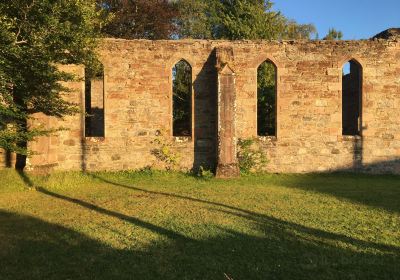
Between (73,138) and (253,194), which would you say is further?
(73,138)

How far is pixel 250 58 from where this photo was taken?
46.5ft

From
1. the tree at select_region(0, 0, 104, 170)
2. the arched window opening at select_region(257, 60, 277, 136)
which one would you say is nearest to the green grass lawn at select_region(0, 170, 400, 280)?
the tree at select_region(0, 0, 104, 170)

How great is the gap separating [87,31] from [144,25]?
47.2 feet

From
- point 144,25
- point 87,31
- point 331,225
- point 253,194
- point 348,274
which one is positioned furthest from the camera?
point 144,25

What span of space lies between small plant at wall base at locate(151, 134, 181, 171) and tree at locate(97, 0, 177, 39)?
11516 mm

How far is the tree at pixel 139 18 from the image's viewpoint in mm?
23547

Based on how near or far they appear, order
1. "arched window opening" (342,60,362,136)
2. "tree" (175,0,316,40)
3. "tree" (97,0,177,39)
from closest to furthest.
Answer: "arched window opening" (342,60,362,136) < "tree" (97,0,177,39) < "tree" (175,0,316,40)

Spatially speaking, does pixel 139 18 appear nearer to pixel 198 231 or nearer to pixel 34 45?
pixel 34 45

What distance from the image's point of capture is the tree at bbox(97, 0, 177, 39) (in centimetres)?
2355

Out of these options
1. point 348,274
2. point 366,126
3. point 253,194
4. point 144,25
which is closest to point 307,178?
point 366,126

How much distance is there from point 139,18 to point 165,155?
12911 millimetres

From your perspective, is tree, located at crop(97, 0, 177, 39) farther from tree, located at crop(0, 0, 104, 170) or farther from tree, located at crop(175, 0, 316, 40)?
tree, located at crop(0, 0, 104, 170)

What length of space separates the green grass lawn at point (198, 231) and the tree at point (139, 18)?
47.3 feet

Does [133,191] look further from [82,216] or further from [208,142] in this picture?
[208,142]
